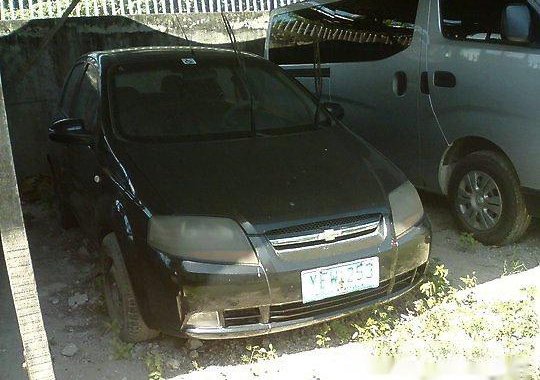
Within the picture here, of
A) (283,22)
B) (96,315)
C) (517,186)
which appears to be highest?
(283,22)

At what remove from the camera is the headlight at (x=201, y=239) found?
112 inches

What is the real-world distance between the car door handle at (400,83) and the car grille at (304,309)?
1.98m

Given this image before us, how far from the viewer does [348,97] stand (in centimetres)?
525

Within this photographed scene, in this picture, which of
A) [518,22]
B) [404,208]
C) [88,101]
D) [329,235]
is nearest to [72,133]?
[88,101]

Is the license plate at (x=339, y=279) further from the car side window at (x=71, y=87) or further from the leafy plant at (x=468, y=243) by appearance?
the car side window at (x=71, y=87)

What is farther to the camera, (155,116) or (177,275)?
(155,116)

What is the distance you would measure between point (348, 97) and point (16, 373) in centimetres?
339

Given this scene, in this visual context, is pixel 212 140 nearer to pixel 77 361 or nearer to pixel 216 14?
pixel 77 361

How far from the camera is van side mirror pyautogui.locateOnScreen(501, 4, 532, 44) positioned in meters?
3.80

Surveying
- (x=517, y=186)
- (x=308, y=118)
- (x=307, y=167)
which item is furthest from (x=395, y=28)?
(x=307, y=167)

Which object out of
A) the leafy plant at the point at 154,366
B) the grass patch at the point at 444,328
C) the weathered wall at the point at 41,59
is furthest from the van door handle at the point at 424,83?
the weathered wall at the point at 41,59

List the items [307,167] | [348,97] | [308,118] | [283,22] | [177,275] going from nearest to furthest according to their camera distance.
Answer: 1. [177,275]
2. [307,167]
3. [308,118]
4. [348,97]
5. [283,22]

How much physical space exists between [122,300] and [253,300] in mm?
776

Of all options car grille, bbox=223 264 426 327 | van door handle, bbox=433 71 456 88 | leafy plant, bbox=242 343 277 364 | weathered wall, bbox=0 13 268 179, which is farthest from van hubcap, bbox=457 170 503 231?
weathered wall, bbox=0 13 268 179
